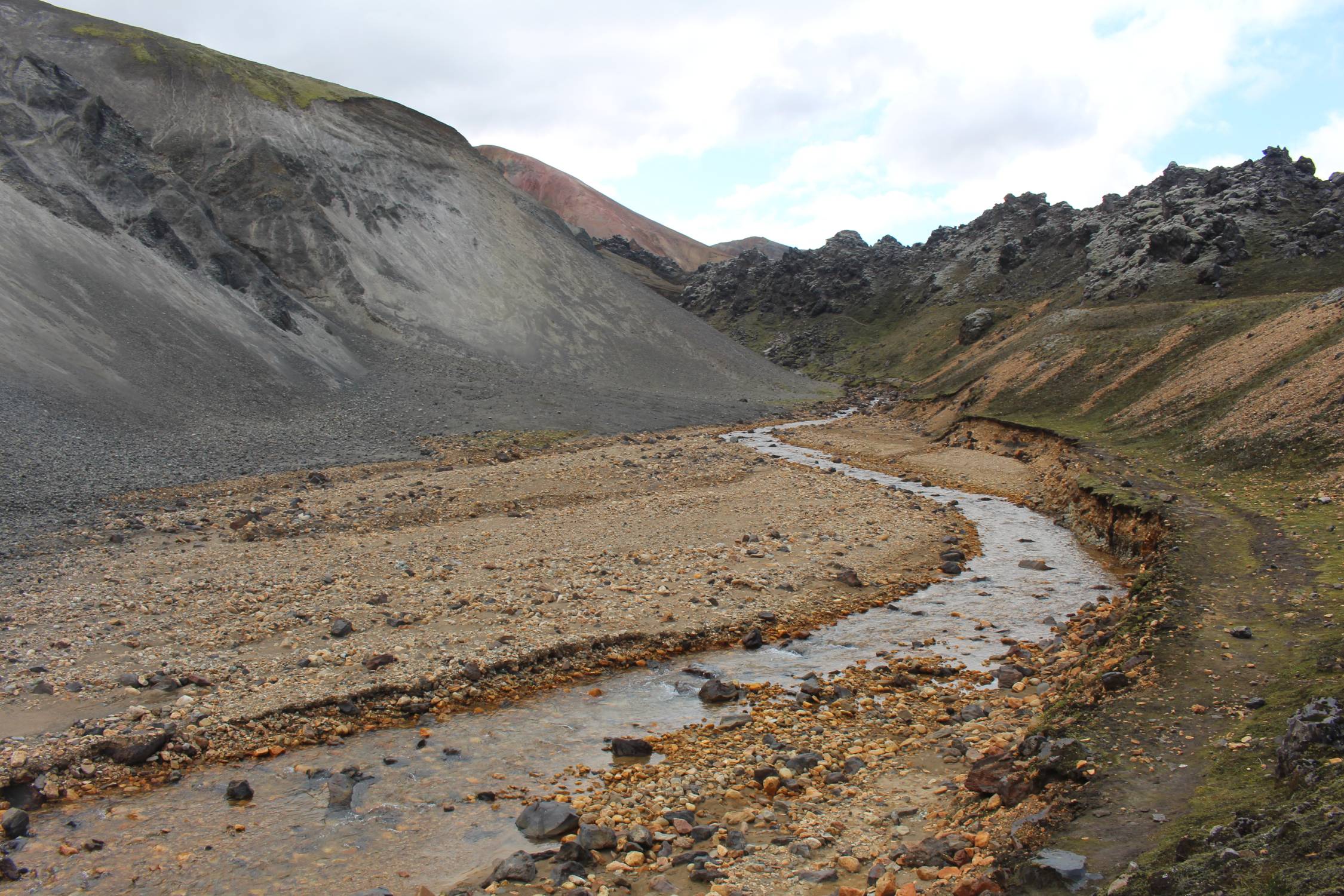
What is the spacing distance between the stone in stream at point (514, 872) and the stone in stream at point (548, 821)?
0.92 metres

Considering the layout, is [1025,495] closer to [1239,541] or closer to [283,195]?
[1239,541]

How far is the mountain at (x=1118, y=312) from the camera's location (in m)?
37.1

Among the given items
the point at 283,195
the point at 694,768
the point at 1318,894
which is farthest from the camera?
the point at 283,195

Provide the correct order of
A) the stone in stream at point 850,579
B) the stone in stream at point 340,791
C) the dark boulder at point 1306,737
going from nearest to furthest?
the dark boulder at point 1306,737
the stone in stream at point 340,791
the stone in stream at point 850,579

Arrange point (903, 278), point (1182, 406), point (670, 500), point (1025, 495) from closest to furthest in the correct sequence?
point (670, 500) < point (1025, 495) < point (1182, 406) < point (903, 278)

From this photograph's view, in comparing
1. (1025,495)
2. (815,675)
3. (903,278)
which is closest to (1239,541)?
(815,675)

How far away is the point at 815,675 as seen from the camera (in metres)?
16.8

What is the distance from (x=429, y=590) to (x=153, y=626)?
5806mm

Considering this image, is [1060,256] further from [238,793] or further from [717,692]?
[238,793]

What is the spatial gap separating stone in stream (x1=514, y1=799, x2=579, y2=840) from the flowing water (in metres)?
0.17

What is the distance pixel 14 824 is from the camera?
11117mm

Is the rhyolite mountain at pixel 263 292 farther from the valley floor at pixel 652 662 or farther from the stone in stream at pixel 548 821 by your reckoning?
the stone in stream at pixel 548 821

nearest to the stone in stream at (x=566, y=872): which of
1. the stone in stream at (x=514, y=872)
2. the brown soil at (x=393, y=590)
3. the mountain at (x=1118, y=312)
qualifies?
the stone in stream at (x=514, y=872)

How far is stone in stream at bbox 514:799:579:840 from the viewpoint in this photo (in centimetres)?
1102
